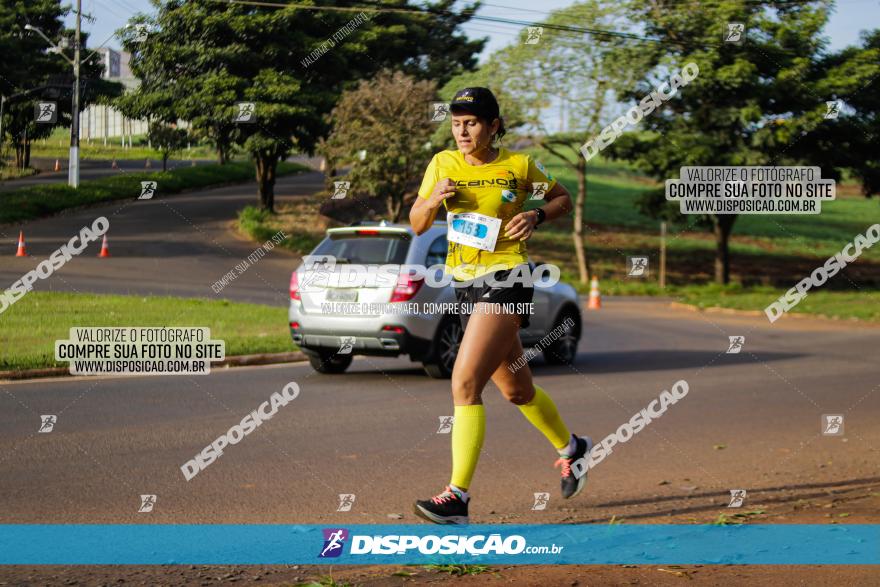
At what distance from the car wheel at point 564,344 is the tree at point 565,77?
1828cm

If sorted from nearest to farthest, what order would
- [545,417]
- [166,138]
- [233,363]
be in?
[545,417]
[233,363]
[166,138]

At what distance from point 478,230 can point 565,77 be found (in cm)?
2838

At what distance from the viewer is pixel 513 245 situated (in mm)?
5324

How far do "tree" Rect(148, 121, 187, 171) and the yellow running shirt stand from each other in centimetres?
2815

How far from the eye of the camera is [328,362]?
1301cm

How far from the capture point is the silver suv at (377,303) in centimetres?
1199

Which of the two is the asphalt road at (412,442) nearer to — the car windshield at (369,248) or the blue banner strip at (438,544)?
the blue banner strip at (438,544)

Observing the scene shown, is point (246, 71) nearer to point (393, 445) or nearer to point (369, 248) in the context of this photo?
point (369, 248)

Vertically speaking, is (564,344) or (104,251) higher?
(564,344)

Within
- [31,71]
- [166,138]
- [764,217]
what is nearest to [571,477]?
[31,71]

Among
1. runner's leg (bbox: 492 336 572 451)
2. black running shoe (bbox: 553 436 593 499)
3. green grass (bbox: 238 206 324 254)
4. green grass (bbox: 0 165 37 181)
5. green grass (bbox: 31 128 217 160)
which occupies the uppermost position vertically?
runner's leg (bbox: 492 336 572 451)

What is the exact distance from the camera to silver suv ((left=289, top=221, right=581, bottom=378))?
12.0m

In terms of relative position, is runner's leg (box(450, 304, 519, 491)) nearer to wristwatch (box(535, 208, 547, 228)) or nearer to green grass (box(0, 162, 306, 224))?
wristwatch (box(535, 208, 547, 228))

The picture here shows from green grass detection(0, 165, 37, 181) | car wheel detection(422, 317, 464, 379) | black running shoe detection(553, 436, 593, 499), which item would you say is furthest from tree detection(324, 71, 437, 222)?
black running shoe detection(553, 436, 593, 499)
